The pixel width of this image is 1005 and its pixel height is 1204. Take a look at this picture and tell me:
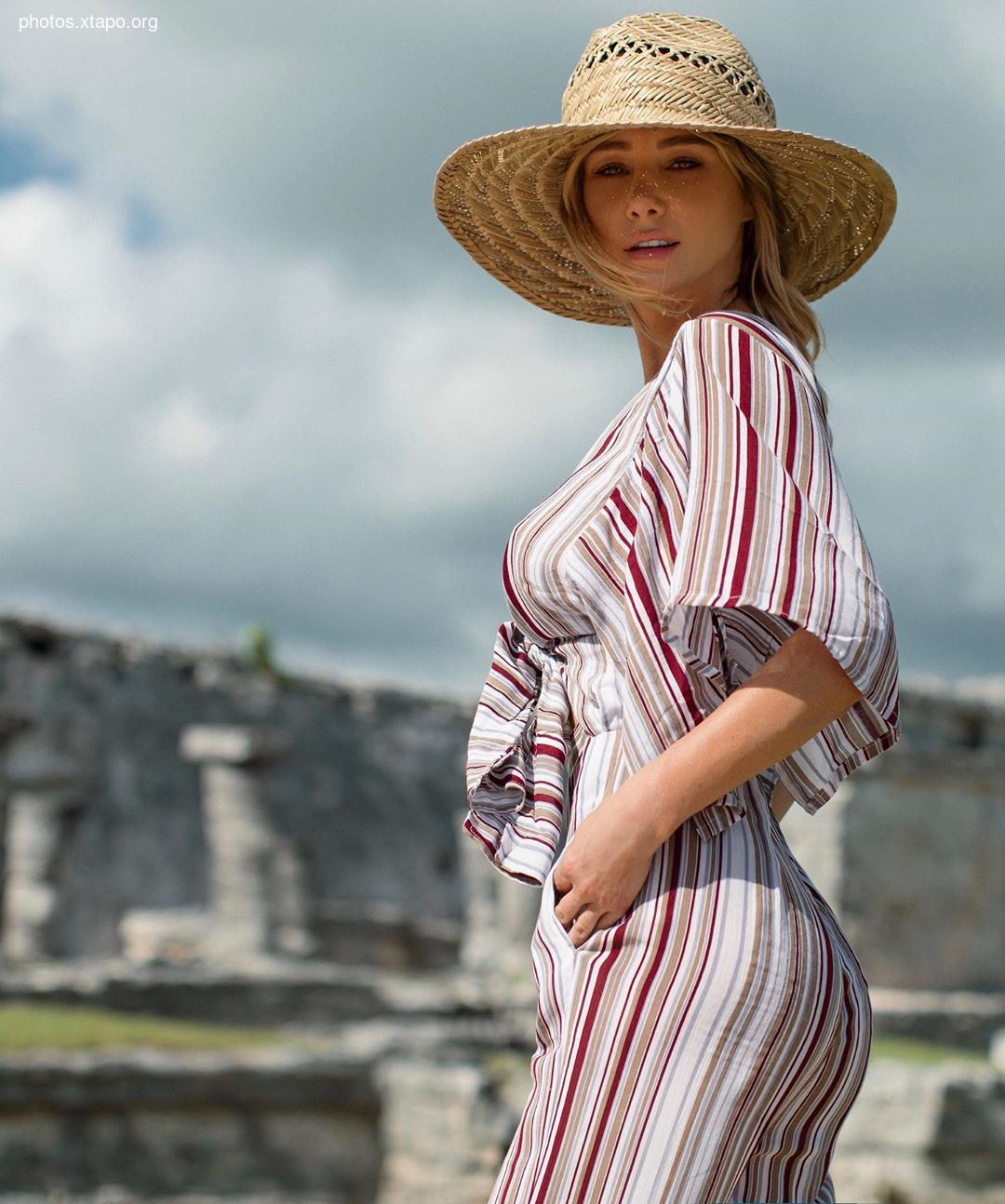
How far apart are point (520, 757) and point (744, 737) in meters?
0.46

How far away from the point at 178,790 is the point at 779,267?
21159 mm

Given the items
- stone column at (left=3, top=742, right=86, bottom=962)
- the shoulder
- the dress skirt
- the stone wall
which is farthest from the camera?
the stone wall

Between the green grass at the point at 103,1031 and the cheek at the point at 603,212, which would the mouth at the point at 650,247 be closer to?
the cheek at the point at 603,212

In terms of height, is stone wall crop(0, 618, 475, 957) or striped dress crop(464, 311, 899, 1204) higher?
stone wall crop(0, 618, 475, 957)

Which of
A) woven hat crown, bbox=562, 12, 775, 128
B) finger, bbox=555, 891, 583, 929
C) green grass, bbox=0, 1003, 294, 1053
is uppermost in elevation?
woven hat crown, bbox=562, 12, 775, 128

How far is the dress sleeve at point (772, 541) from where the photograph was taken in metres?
2.35

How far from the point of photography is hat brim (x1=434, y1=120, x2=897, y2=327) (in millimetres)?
2732

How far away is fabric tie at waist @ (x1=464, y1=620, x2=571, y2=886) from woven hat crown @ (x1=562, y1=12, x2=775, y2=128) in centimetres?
76

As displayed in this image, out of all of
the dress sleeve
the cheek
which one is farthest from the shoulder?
the cheek

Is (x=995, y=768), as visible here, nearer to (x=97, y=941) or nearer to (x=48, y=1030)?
(x=48, y=1030)

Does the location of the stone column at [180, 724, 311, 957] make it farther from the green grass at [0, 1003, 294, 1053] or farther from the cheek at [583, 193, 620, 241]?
the cheek at [583, 193, 620, 241]

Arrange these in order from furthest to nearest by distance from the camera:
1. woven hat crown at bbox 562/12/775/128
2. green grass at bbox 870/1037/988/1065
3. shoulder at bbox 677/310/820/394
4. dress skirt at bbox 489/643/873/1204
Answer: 1. green grass at bbox 870/1037/988/1065
2. woven hat crown at bbox 562/12/775/128
3. shoulder at bbox 677/310/820/394
4. dress skirt at bbox 489/643/873/1204

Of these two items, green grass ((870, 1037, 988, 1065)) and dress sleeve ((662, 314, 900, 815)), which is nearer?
dress sleeve ((662, 314, 900, 815))

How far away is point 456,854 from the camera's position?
27016mm
